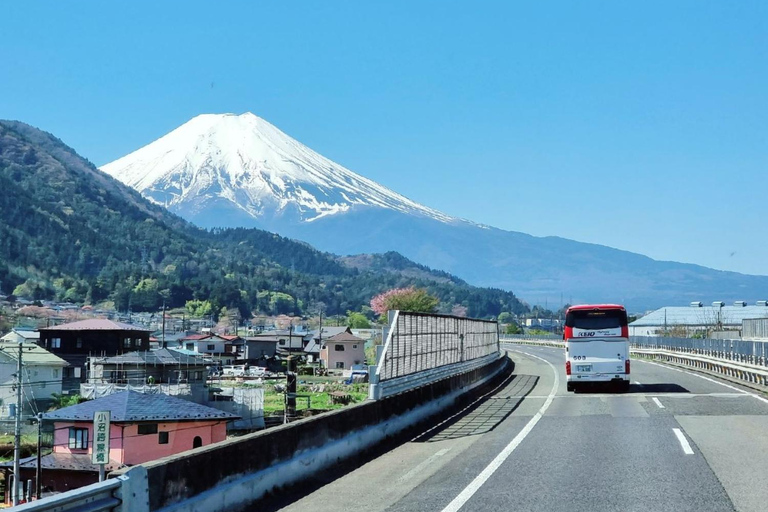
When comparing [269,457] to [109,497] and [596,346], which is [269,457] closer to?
[109,497]

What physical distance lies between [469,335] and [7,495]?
24.6 metres

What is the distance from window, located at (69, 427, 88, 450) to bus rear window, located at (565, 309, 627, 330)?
34067 millimetres

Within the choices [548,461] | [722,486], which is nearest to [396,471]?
[548,461]

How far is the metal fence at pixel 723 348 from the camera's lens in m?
33.8

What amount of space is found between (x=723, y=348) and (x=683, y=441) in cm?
2705

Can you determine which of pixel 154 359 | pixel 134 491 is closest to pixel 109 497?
pixel 134 491

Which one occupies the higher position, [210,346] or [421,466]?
[421,466]

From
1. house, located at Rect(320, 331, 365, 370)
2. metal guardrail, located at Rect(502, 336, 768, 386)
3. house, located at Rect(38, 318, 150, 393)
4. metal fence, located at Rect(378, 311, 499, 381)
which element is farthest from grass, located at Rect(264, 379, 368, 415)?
metal fence, located at Rect(378, 311, 499, 381)

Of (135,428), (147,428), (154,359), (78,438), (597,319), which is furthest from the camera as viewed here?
(154,359)

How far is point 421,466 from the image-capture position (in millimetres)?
14148

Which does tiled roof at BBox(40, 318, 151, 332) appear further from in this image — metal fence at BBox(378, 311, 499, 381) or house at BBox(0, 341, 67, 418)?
metal fence at BBox(378, 311, 499, 381)

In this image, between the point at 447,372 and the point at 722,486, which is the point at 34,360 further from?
the point at 722,486

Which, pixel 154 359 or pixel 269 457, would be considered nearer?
pixel 269 457

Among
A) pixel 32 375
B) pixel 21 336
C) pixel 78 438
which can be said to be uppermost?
pixel 21 336
